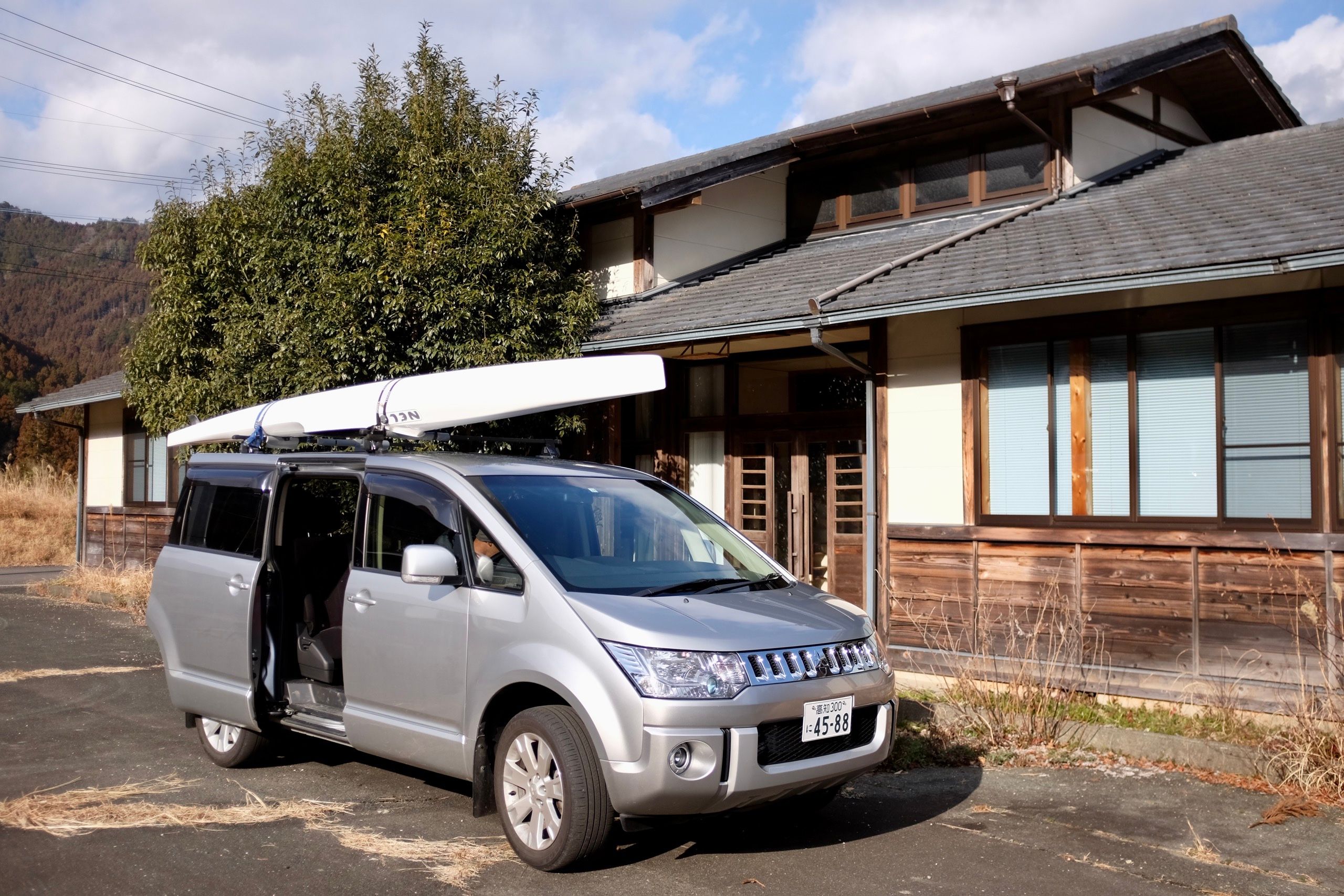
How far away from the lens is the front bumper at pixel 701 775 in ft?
14.6

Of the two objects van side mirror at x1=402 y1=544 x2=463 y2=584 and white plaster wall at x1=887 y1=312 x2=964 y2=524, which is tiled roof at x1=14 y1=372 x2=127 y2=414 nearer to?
white plaster wall at x1=887 y1=312 x2=964 y2=524

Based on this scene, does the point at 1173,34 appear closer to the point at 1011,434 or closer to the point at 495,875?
the point at 1011,434

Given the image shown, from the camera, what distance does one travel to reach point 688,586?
5250 mm

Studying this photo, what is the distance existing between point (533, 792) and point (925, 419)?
584 cm

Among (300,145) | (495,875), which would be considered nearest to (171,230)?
(300,145)

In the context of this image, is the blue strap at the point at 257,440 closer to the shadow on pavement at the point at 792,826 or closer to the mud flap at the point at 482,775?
the mud flap at the point at 482,775

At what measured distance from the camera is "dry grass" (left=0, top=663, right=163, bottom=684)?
9.83 metres

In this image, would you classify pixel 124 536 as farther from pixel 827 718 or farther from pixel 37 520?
pixel 827 718

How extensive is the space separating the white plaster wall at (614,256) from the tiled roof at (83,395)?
9461mm

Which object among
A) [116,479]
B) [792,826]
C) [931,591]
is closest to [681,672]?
[792,826]

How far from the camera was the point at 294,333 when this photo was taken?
11.3m

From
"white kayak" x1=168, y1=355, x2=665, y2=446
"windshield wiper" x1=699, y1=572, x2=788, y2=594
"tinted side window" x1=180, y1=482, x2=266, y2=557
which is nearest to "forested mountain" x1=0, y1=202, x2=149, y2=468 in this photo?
"tinted side window" x1=180, y1=482, x2=266, y2=557

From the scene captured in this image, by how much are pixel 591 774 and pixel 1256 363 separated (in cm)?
596

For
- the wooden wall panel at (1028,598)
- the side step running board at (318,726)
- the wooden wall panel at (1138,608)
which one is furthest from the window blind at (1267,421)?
the side step running board at (318,726)
